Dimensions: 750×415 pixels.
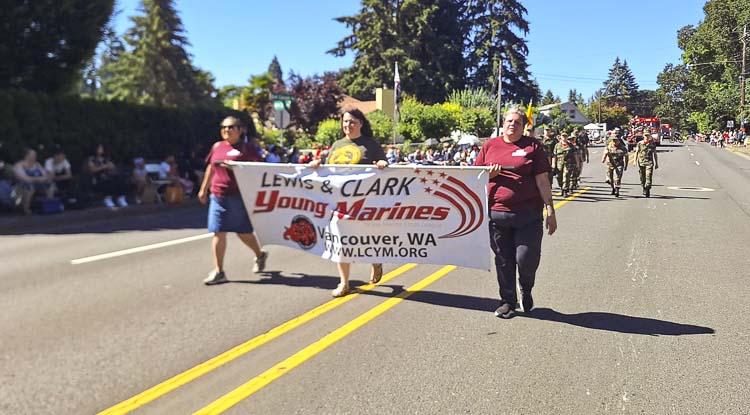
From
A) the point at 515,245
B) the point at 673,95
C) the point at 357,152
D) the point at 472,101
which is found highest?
the point at 673,95

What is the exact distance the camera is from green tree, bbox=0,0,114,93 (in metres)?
14.0

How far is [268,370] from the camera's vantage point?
4078 mm

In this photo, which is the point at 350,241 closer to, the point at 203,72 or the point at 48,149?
the point at 48,149

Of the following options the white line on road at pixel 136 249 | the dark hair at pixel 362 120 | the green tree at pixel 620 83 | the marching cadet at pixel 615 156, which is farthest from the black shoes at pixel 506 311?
the green tree at pixel 620 83

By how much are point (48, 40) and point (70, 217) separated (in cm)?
537

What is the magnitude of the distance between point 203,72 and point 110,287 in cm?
6439

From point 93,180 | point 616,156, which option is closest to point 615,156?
point 616,156

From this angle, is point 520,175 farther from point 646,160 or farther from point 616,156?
point 646,160

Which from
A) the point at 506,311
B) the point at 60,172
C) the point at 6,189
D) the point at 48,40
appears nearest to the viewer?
the point at 506,311

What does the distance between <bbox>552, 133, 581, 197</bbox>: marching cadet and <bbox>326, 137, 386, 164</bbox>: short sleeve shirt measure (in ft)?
36.6

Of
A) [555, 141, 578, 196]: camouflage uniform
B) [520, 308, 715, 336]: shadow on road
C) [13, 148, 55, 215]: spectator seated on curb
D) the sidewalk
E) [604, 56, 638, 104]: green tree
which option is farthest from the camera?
[604, 56, 638, 104]: green tree

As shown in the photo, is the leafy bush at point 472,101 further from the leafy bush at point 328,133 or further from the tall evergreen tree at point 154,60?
the tall evergreen tree at point 154,60

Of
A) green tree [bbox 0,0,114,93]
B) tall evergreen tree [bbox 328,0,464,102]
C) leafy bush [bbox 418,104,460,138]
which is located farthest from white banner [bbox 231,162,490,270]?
tall evergreen tree [bbox 328,0,464,102]

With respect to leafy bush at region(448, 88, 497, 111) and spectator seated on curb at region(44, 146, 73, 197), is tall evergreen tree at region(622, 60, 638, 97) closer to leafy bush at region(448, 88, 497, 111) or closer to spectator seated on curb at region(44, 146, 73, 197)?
leafy bush at region(448, 88, 497, 111)
